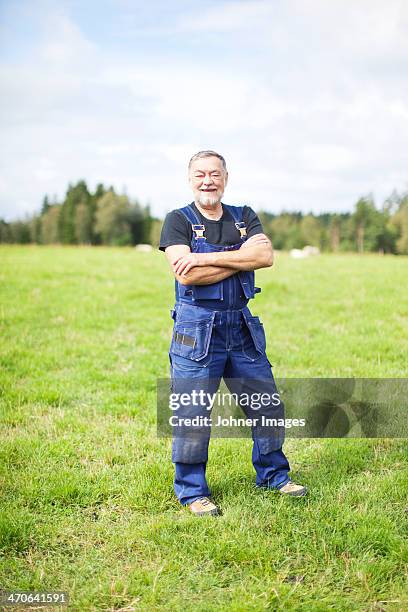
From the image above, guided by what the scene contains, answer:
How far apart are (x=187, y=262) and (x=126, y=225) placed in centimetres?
7214

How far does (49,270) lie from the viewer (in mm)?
22078

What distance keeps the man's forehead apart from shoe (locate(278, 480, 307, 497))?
283 centimetres

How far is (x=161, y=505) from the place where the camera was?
16.8 ft

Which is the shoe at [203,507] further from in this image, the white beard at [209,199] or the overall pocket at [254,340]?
the white beard at [209,199]

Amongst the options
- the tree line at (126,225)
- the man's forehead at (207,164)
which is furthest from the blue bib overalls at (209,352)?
the tree line at (126,225)

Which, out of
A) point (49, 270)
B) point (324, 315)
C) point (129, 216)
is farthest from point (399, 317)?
point (129, 216)

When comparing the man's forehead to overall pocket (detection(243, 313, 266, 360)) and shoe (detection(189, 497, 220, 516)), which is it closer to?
overall pocket (detection(243, 313, 266, 360))

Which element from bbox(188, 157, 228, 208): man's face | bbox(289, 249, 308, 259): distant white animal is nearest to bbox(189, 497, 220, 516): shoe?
bbox(188, 157, 228, 208): man's face

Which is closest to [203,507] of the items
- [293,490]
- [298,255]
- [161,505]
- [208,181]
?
[161,505]

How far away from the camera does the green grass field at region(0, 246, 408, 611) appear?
4051mm

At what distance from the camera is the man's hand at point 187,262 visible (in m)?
4.88

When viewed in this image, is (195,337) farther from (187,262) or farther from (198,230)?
(198,230)

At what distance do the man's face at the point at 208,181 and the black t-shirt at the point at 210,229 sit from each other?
0.15 meters

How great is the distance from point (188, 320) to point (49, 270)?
17962mm
